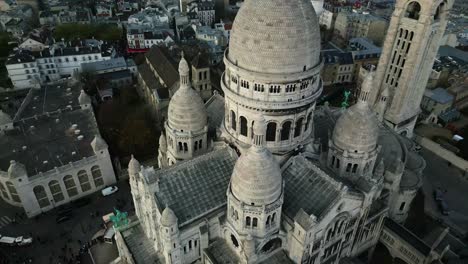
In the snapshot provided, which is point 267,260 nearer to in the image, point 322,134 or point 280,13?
point 322,134

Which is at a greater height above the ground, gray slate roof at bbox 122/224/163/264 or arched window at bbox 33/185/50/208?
gray slate roof at bbox 122/224/163/264

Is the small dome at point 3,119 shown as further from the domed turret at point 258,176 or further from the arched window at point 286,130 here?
the arched window at point 286,130

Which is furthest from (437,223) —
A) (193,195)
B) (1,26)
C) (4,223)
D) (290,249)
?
(1,26)

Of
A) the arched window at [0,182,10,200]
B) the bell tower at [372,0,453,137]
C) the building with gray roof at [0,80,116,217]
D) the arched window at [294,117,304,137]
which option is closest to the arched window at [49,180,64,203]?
the building with gray roof at [0,80,116,217]

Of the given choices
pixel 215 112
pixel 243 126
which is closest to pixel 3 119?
pixel 215 112

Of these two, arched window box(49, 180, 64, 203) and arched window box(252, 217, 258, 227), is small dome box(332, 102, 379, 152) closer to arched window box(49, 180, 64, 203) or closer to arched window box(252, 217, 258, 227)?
arched window box(252, 217, 258, 227)

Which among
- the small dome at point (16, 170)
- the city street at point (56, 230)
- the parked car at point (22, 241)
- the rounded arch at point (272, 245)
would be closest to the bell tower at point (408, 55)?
the rounded arch at point (272, 245)

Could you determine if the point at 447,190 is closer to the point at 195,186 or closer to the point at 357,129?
the point at 357,129
